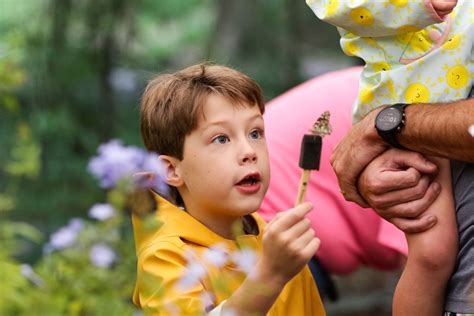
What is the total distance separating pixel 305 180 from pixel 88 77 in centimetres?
406

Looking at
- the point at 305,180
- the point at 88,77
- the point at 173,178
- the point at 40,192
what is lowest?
the point at 40,192

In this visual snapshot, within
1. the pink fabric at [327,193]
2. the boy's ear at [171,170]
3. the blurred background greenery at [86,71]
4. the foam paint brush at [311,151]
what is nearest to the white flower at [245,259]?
the foam paint brush at [311,151]

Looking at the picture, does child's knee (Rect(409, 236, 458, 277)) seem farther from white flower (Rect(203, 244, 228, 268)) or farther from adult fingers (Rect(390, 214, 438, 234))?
white flower (Rect(203, 244, 228, 268))

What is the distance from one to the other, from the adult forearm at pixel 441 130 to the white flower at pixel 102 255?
37.4 inches

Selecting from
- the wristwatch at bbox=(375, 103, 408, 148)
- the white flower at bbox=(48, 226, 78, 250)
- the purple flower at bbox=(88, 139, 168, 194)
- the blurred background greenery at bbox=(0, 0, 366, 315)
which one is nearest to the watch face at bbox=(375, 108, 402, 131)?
the wristwatch at bbox=(375, 103, 408, 148)

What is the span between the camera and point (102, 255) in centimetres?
167

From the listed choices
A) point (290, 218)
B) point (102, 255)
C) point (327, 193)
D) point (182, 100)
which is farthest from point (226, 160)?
point (327, 193)

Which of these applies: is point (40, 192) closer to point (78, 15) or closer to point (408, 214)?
point (78, 15)

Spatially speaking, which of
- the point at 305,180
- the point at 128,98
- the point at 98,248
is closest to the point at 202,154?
the point at 305,180

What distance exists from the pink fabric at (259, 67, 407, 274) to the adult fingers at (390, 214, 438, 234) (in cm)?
100

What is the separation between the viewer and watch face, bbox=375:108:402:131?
2.39 metres

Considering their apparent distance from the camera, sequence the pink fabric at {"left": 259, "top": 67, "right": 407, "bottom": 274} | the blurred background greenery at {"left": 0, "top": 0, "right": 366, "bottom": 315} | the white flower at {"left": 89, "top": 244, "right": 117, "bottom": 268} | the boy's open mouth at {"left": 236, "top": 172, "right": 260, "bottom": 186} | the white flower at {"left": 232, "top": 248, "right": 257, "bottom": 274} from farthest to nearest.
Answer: the blurred background greenery at {"left": 0, "top": 0, "right": 366, "bottom": 315}, the pink fabric at {"left": 259, "top": 67, "right": 407, "bottom": 274}, the boy's open mouth at {"left": 236, "top": 172, "right": 260, "bottom": 186}, the white flower at {"left": 232, "top": 248, "right": 257, "bottom": 274}, the white flower at {"left": 89, "top": 244, "right": 117, "bottom": 268}

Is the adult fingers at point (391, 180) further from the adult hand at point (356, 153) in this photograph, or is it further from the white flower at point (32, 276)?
the white flower at point (32, 276)

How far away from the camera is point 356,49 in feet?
8.28
